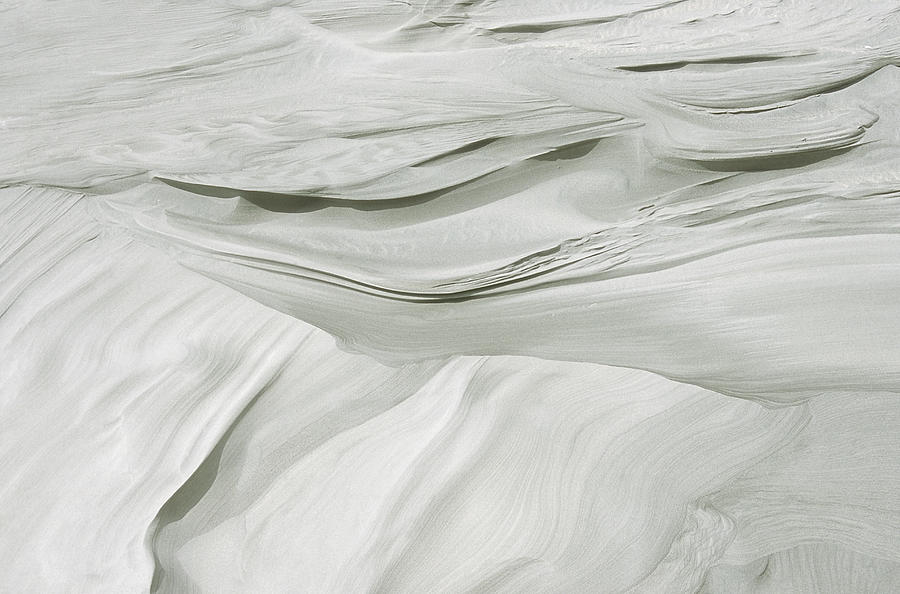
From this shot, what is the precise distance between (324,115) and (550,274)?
0.26 meters

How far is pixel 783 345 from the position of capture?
0.42 metres

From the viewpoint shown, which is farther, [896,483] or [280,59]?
[280,59]

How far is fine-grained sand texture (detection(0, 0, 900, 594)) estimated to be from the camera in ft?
1.20

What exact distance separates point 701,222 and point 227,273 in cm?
34

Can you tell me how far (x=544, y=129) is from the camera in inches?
22.1

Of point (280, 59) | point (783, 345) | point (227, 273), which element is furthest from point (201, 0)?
point (783, 345)

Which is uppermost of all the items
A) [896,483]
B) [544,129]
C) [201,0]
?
[201,0]

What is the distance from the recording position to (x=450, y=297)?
47 cm

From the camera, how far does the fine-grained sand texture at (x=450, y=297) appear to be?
1.20ft

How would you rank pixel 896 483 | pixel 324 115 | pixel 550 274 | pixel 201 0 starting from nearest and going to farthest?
pixel 896 483 < pixel 550 274 < pixel 324 115 < pixel 201 0

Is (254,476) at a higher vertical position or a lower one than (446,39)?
lower

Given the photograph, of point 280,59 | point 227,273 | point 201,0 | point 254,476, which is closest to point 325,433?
point 254,476

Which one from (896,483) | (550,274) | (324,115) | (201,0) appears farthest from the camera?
(201,0)

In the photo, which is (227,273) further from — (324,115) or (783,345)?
(783,345)
